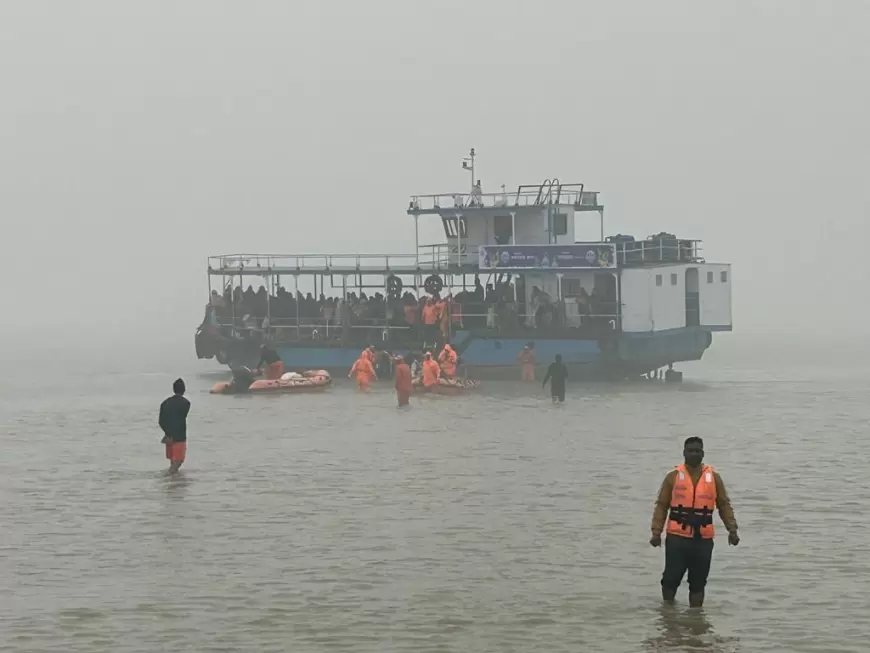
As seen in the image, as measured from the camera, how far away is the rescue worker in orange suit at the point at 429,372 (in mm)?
40875

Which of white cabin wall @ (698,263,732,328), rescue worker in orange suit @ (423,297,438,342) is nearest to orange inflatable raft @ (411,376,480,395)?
rescue worker in orange suit @ (423,297,438,342)

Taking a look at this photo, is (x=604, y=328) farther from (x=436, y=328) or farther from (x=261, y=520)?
(x=261, y=520)

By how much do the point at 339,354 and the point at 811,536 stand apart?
28782mm

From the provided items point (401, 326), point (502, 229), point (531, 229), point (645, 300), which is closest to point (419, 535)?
point (645, 300)

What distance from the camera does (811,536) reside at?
19297 millimetres

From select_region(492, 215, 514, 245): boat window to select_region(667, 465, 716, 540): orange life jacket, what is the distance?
110 ft

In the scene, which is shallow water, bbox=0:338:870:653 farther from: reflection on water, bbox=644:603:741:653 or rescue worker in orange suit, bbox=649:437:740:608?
rescue worker in orange suit, bbox=649:437:740:608

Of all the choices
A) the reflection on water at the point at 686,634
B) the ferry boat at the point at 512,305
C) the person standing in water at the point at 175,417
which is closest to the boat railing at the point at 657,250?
the ferry boat at the point at 512,305

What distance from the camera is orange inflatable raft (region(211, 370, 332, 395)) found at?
42.2m

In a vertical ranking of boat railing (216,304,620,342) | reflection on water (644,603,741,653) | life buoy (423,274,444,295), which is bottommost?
reflection on water (644,603,741,653)

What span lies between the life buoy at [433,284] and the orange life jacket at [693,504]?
3259 cm

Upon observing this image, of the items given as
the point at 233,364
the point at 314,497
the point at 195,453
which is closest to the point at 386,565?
the point at 314,497

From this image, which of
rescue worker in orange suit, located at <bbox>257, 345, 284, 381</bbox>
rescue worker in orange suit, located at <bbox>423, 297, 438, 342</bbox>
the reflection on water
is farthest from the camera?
rescue worker in orange suit, located at <bbox>423, 297, 438, 342</bbox>

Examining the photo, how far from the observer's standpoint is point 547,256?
4447cm
